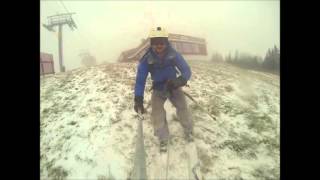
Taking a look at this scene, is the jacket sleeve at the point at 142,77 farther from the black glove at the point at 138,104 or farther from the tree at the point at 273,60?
the tree at the point at 273,60

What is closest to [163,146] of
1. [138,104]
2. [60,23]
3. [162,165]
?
[162,165]

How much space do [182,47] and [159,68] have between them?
0.89ft

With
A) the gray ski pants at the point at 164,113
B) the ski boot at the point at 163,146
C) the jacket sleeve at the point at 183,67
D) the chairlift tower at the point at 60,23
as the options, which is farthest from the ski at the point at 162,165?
the chairlift tower at the point at 60,23

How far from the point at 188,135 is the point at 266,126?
0.69 meters

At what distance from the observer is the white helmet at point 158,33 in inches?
142

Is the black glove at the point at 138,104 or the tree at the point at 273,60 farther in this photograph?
the tree at the point at 273,60

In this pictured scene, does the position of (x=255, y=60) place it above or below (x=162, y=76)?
above

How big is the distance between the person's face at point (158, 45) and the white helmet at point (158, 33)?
46 millimetres

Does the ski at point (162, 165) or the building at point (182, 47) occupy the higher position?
the building at point (182, 47)

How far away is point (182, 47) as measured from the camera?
362 centimetres

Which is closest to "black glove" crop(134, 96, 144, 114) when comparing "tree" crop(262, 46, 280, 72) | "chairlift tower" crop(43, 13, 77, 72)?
"chairlift tower" crop(43, 13, 77, 72)

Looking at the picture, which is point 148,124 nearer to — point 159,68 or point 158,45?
point 159,68
